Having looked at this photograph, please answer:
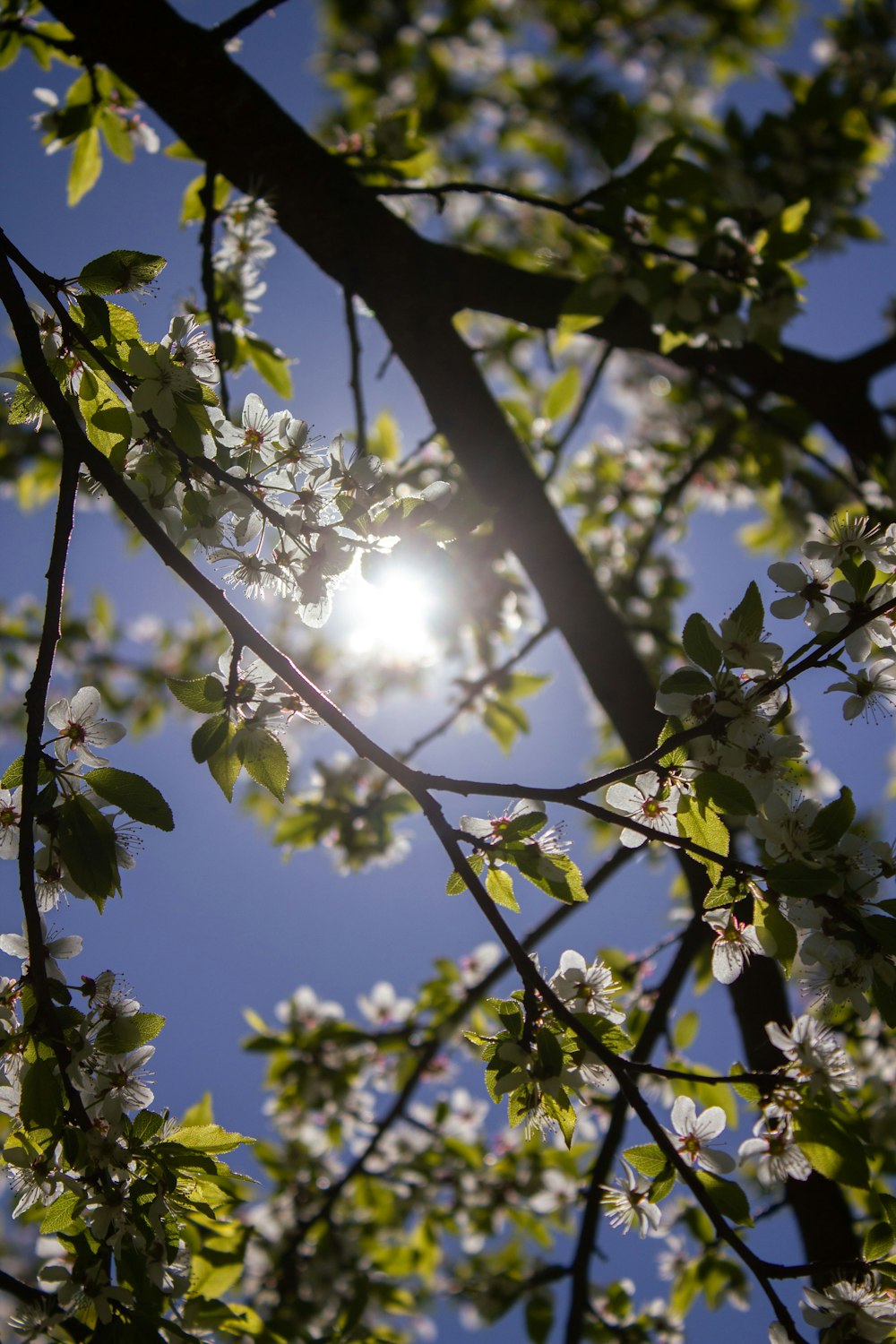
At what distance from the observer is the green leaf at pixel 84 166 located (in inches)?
113

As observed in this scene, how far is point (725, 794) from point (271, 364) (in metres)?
2.12

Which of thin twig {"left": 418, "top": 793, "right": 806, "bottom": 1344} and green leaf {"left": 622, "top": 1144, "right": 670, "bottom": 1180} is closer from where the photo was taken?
thin twig {"left": 418, "top": 793, "right": 806, "bottom": 1344}

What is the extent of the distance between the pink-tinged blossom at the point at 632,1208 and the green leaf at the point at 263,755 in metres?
0.90

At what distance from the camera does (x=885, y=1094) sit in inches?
140

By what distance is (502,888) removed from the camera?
1.46 meters

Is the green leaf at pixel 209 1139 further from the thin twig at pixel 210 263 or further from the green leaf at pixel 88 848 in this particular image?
the thin twig at pixel 210 263

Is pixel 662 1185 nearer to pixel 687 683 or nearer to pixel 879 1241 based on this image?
pixel 879 1241

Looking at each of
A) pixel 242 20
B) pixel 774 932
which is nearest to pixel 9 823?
pixel 774 932

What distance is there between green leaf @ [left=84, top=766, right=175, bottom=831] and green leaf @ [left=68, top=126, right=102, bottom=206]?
2.41 metres

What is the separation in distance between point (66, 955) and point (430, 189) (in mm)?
1991

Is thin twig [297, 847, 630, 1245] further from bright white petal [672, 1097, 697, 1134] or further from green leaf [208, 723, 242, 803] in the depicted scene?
green leaf [208, 723, 242, 803]

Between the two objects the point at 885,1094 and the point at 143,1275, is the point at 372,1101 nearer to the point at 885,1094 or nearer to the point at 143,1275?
the point at 885,1094

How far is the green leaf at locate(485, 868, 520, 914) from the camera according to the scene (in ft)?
4.75

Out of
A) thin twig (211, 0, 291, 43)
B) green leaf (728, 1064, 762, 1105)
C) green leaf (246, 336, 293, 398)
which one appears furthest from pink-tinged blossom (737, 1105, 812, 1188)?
thin twig (211, 0, 291, 43)
